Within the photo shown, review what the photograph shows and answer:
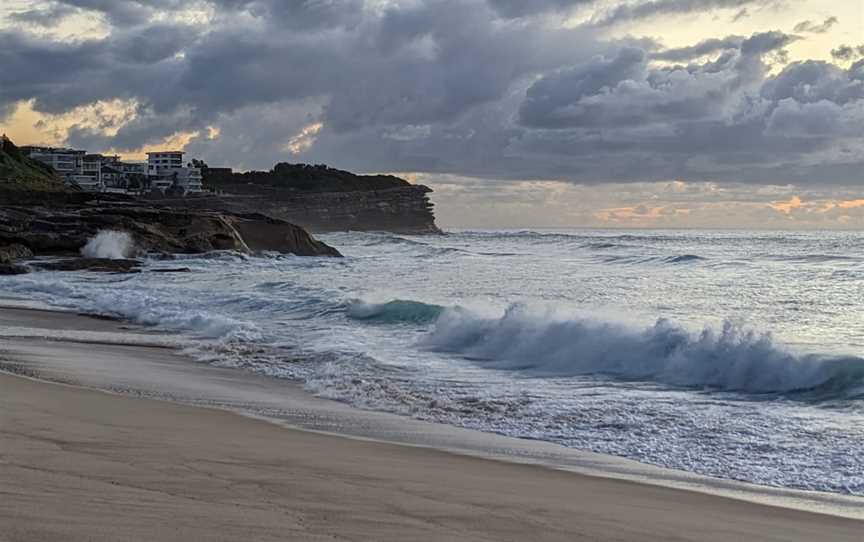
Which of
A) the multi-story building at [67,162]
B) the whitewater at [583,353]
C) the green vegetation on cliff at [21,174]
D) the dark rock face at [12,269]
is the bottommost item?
the dark rock face at [12,269]

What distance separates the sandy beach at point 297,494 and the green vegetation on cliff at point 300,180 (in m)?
131

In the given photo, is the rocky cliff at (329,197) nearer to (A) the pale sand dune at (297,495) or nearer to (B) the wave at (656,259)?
(B) the wave at (656,259)

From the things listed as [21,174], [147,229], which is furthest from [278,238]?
[21,174]

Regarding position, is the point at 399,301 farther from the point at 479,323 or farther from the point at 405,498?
the point at 405,498

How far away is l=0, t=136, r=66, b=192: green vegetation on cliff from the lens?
2457 inches

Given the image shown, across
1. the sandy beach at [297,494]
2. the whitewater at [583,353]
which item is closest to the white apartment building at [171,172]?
the whitewater at [583,353]

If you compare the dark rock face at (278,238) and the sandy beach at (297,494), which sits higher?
the dark rock face at (278,238)

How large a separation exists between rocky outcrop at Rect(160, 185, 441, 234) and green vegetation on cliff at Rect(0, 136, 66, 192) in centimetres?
2472

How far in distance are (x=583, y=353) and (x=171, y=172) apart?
434ft

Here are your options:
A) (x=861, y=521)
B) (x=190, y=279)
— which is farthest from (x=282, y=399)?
(x=190, y=279)

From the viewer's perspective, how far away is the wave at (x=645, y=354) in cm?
1073

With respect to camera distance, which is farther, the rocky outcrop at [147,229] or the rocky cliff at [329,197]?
the rocky cliff at [329,197]

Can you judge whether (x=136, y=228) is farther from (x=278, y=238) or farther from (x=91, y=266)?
(x=91, y=266)

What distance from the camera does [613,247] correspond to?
59.6 metres
